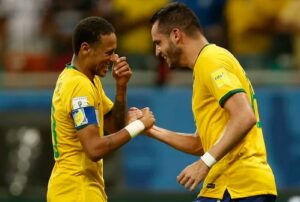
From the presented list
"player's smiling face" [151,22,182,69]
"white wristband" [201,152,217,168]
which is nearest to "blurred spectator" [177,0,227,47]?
"player's smiling face" [151,22,182,69]

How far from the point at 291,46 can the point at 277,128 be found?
98 cm

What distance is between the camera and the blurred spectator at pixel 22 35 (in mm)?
11805

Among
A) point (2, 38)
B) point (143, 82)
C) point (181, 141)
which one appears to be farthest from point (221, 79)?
point (2, 38)

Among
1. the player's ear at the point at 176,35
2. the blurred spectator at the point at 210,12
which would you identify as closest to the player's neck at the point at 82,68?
the player's ear at the point at 176,35

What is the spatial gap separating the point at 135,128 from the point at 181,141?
69 cm

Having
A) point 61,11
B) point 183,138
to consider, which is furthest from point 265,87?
point 183,138

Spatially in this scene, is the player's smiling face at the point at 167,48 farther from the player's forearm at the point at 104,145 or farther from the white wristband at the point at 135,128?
the player's forearm at the point at 104,145

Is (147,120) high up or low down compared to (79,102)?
down

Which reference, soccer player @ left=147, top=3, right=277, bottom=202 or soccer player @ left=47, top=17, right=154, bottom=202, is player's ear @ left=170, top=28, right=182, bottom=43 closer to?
soccer player @ left=147, top=3, right=277, bottom=202

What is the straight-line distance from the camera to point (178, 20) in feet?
22.6

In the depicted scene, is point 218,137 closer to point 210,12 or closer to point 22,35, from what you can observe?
point 210,12

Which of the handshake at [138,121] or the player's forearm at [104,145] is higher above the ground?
the handshake at [138,121]

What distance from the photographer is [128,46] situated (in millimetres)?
12156

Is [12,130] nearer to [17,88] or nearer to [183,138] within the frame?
[17,88]
